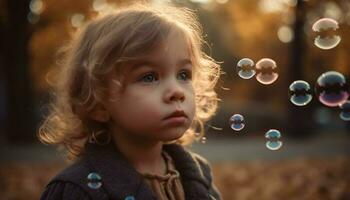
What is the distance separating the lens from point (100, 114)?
261cm

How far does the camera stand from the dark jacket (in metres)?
2.34

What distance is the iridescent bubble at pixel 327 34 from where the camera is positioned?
3.24m

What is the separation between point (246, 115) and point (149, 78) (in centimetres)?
1551

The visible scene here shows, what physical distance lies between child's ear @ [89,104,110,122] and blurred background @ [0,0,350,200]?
78cm

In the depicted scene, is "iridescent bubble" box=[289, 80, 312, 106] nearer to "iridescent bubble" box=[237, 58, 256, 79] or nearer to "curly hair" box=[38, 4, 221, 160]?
"iridescent bubble" box=[237, 58, 256, 79]

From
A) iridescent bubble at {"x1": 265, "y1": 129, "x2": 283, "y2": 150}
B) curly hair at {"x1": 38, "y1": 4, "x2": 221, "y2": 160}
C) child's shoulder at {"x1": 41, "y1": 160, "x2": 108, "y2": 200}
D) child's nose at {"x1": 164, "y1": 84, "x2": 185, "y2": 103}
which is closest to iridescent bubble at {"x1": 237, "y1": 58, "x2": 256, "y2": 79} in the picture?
curly hair at {"x1": 38, "y1": 4, "x2": 221, "y2": 160}

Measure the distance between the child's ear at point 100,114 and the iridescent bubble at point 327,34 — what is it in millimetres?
1469

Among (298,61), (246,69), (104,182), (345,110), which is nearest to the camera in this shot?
(104,182)

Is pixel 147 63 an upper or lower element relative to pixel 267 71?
upper

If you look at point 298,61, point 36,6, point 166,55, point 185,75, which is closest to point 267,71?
point 185,75

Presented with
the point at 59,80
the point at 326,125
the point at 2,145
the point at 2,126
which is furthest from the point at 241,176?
the point at 2,126

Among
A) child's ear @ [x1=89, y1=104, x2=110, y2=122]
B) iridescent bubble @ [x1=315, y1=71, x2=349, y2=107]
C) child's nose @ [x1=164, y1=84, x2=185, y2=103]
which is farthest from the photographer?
iridescent bubble @ [x1=315, y1=71, x2=349, y2=107]

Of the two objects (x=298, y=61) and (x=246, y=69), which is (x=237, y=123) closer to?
(x=246, y=69)

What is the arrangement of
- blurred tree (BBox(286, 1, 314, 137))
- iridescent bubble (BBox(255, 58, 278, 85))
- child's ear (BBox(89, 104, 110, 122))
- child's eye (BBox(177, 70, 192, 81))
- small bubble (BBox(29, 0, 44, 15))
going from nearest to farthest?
child's eye (BBox(177, 70, 192, 81)), child's ear (BBox(89, 104, 110, 122)), iridescent bubble (BBox(255, 58, 278, 85)), small bubble (BBox(29, 0, 44, 15)), blurred tree (BBox(286, 1, 314, 137))
